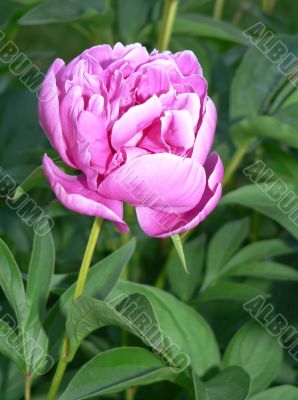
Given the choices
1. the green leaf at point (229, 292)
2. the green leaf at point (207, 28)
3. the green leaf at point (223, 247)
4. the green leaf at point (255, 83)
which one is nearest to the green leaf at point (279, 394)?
the green leaf at point (229, 292)

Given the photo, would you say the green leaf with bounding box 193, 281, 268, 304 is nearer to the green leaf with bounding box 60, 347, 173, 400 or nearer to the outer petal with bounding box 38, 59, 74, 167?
the green leaf with bounding box 60, 347, 173, 400

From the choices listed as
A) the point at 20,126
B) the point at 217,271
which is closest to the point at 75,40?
the point at 20,126

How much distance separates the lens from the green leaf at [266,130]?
0.86 m

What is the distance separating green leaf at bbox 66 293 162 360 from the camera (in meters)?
0.57

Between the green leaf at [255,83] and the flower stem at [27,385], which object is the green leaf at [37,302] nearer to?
the flower stem at [27,385]

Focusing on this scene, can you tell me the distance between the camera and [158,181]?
0.57m

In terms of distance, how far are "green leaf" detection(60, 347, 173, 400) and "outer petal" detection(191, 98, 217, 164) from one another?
0.58 ft

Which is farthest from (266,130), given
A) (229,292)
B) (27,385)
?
(27,385)

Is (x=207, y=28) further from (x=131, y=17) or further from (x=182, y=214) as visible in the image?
(x=182, y=214)

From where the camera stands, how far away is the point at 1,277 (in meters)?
0.67

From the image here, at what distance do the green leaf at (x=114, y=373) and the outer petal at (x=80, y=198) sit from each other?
0.13 meters

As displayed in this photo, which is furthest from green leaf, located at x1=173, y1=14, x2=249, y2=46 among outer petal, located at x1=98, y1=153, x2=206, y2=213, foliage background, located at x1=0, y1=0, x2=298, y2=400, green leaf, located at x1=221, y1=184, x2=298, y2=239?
outer petal, located at x1=98, y1=153, x2=206, y2=213

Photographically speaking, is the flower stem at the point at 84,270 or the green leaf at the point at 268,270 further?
the green leaf at the point at 268,270

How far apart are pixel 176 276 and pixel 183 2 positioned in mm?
478
